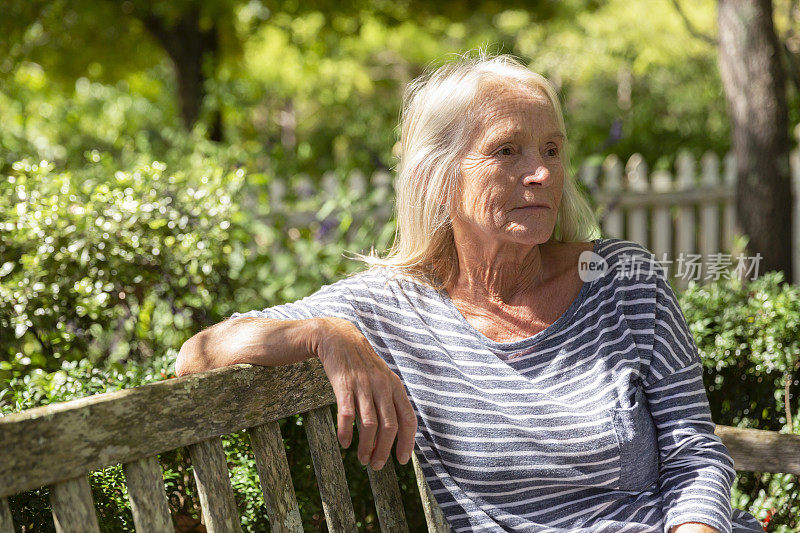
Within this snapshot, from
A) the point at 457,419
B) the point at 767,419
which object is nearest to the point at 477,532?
the point at 457,419

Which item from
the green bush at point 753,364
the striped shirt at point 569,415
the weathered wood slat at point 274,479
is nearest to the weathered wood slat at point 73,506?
the weathered wood slat at point 274,479

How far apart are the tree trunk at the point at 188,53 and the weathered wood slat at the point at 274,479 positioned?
22.9 ft

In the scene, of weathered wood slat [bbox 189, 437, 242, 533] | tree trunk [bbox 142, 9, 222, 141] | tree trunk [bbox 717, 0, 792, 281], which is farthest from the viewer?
tree trunk [bbox 142, 9, 222, 141]

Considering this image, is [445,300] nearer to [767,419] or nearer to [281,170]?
[767,419]

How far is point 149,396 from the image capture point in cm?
144

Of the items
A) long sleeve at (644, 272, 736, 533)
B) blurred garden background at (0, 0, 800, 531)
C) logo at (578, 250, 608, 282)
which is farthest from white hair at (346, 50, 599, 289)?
long sleeve at (644, 272, 736, 533)

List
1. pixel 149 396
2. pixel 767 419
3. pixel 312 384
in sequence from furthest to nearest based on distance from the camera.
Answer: pixel 767 419
pixel 312 384
pixel 149 396

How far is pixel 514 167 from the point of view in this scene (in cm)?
198

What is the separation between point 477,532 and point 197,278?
1523 mm

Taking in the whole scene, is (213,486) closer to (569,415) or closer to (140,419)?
(140,419)

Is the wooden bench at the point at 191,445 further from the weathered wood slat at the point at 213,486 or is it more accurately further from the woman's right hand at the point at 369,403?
the woman's right hand at the point at 369,403

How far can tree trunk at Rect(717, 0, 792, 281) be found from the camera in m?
4.55

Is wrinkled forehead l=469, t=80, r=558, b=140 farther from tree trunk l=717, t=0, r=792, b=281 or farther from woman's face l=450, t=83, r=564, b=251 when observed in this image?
tree trunk l=717, t=0, r=792, b=281

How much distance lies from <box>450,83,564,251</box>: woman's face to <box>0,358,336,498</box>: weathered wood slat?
579mm
